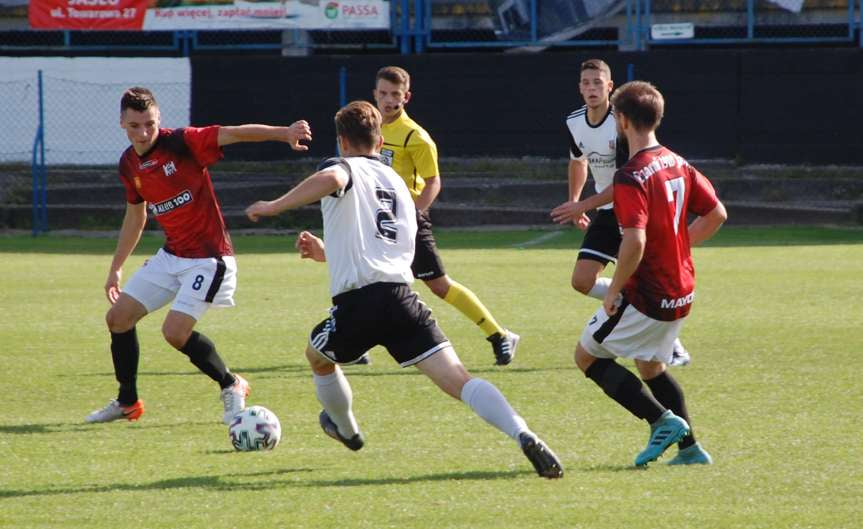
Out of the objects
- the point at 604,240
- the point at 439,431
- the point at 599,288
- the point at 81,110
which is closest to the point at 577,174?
the point at 604,240

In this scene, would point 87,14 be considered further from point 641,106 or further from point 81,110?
point 641,106

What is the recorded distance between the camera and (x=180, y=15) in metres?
23.8

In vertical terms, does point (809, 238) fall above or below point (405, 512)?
below

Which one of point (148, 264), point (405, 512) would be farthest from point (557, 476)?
point (148, 264)

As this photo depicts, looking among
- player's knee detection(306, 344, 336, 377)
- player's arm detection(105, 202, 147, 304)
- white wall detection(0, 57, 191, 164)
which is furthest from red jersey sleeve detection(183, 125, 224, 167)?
white wall detection(0, 57, 191, 164)

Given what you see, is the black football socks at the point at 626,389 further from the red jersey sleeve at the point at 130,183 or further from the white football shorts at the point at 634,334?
the red jersey sleeve at the point at 130,183

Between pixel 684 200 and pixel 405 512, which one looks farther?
pixel 684 200

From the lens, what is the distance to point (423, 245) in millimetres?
9594

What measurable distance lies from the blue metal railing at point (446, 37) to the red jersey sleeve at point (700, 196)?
674 inches

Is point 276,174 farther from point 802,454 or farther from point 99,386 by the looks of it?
point 802,454

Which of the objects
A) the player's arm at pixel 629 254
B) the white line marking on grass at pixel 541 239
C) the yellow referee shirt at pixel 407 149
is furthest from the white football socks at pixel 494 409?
the white line marking on grass at pixel 541 239

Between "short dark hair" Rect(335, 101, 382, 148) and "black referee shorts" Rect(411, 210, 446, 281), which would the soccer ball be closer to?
"short dark hair" Rect(335, 101, 382, 148)

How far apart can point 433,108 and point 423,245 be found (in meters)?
13.6

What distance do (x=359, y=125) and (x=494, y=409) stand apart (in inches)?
55.5
